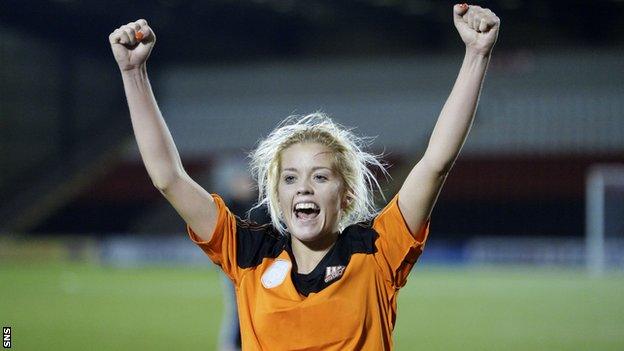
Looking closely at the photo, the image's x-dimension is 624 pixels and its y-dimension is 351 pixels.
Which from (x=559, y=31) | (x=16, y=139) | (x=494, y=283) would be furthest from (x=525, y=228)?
(x=16, y=139)

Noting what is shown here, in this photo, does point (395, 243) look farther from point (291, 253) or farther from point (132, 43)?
point (132, 43)

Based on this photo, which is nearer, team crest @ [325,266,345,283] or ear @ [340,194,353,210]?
team crest @ [325,266,345,283]

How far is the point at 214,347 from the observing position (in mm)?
9180

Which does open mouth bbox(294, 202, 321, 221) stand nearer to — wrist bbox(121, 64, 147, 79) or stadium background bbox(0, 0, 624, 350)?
Answer: wrist bbox(121, 64, 147, 79)

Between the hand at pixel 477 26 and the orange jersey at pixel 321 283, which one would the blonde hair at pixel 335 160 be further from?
the hand at pixel 477 26

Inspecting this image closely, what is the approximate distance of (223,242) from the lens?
289cm

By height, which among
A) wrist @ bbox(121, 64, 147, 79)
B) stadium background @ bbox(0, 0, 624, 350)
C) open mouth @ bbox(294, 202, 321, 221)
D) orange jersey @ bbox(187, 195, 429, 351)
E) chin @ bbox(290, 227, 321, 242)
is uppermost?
stadium background @ bbox(0, 0, 624, 350)

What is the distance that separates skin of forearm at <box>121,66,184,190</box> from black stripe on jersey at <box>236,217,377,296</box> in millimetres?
309

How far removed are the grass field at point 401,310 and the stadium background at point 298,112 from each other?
0.82 metres

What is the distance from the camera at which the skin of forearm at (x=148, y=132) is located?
9.14 ft

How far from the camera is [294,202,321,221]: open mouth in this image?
2840 millimetres

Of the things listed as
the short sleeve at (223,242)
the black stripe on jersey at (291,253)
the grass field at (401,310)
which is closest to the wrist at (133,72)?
the short sleeve at (223,242)

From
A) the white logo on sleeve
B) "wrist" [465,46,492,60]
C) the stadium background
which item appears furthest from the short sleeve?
the stadium background

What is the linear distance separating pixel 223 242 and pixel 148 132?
42cm
